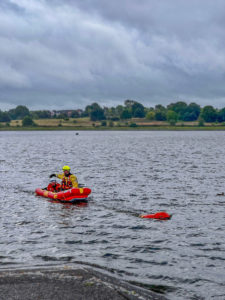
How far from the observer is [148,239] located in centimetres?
1620

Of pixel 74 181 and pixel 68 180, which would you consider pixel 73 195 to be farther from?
pixel 68 180

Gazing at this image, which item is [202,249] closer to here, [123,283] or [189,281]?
[189,281]

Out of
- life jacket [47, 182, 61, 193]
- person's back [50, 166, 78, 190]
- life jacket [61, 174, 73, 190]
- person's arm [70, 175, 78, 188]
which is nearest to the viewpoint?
person's arm [70, 175, 78, 188]

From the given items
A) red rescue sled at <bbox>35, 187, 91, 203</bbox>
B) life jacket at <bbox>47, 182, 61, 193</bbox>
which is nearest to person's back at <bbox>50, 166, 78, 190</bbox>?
life jacket at <bbox>47, 182, 61, 193</bbox>

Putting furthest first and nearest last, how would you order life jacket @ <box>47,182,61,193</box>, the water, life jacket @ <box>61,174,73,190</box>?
life jacket @ <box>47,182,61,193</box>
life jacket @ <box>61,174,73,190</box>
the water

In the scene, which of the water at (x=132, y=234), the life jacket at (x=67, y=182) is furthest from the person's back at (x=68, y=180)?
the water at (x=132, y=234)

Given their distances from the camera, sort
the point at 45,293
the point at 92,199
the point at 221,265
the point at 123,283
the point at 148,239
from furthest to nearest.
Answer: the point at 92,199 < the point at 148,239 < the point at 221,265 < the point at 123,283 < the point at 45,293

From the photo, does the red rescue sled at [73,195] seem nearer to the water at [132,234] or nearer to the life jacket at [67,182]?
the water at [132,234]

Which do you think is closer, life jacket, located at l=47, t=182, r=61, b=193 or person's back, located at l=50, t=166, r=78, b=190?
person's back, located at l=50, t=166, r=78, b=190

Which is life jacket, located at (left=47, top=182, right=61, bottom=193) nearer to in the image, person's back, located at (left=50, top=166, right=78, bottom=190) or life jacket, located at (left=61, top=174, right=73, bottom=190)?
person's back, located at (left=50, top=166, right=78, bottom=190)

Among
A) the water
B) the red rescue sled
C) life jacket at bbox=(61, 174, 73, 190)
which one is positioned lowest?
the water

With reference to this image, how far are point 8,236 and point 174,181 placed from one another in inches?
752

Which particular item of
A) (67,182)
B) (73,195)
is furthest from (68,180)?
(73,195)

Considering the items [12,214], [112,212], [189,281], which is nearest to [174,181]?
[112,212]
